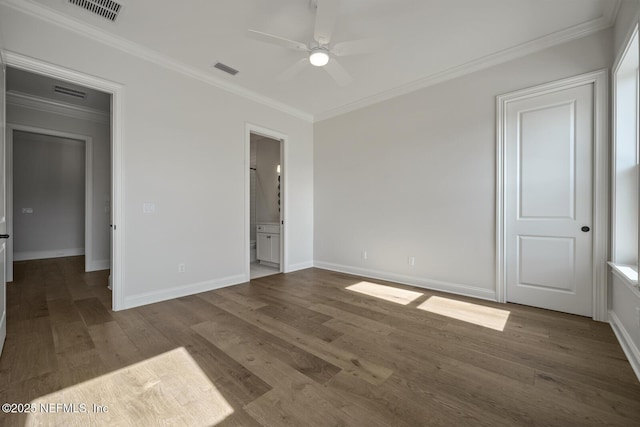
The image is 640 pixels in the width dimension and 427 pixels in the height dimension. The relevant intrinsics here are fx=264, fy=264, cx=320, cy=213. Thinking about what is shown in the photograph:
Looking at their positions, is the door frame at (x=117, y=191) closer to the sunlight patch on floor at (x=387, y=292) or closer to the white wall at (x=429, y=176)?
the sunlight patch on floor at (x=387, y=292)

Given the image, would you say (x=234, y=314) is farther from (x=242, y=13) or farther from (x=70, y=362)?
(x=242, y=13)

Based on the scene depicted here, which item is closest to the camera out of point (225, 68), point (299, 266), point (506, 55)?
point (506, 55)

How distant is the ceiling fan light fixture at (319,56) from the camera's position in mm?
2506

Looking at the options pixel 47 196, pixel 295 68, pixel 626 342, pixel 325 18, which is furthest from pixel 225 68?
pixel 47 196

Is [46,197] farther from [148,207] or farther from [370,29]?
[370,29]

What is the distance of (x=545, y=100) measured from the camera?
111 inches

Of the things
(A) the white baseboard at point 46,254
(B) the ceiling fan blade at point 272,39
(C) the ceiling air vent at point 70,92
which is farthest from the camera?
(A) the white baseboard at point 46,254

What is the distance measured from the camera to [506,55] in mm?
3020

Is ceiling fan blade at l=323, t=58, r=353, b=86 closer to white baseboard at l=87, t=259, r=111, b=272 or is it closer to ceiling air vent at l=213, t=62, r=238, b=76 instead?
ceiling air vent at l=213, t=62, r=238, b=76

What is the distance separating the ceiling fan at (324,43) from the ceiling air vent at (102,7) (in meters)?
1.34

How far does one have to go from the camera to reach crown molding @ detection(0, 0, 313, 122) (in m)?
2.35

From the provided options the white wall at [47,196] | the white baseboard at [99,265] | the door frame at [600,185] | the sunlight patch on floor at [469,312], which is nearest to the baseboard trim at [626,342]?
the door frame at [600,185]

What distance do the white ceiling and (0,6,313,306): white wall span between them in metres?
0.26

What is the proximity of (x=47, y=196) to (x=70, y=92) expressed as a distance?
12.3ft
